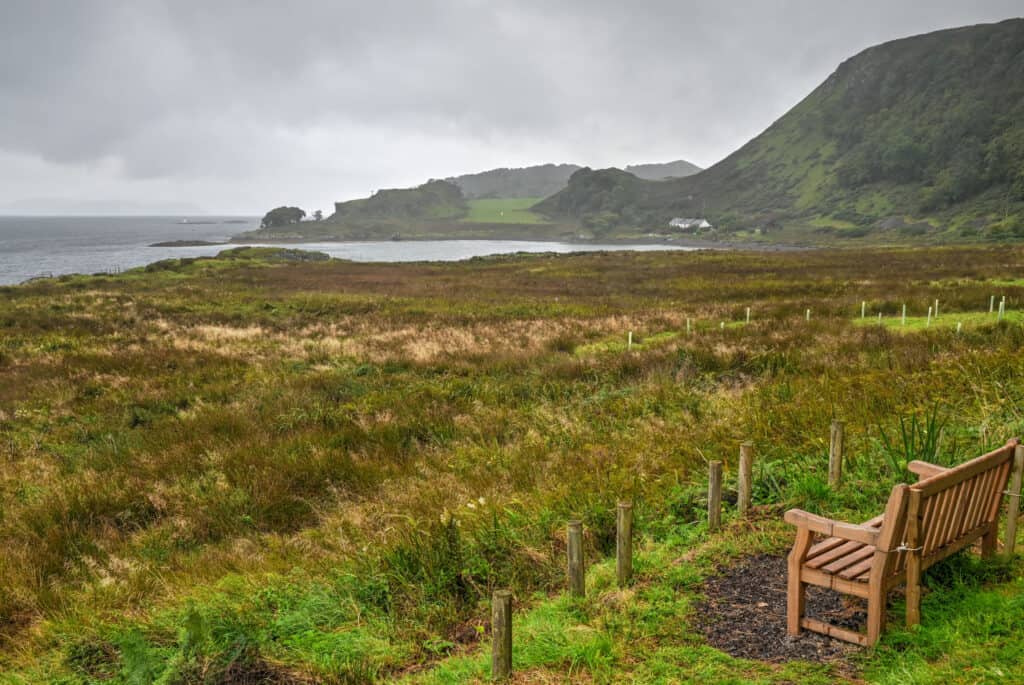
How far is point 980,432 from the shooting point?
23.7ft

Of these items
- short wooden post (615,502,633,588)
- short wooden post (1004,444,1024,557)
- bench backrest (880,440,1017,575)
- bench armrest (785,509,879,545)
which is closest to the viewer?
bench backrest (880,440,1017,575)

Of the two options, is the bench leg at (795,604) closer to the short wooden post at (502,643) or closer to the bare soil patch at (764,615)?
the bare soil patch at (764,615)

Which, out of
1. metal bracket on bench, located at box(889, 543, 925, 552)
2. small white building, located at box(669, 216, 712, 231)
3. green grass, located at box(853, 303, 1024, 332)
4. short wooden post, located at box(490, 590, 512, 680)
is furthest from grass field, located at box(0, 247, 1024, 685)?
small white building, located at box(669, 216, 712, 231)

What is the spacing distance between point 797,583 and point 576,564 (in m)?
1.56

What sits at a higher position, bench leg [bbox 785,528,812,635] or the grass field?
bench leg [bbox 785,528,812,635]

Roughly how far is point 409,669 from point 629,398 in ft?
26.7

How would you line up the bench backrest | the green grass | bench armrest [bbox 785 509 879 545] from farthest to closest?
the green grass → bench armrest [bbox 785 509 879 545] → the bench backrest

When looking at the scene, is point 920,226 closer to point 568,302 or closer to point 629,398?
point 568,302

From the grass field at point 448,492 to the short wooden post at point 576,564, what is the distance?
0.33 feet

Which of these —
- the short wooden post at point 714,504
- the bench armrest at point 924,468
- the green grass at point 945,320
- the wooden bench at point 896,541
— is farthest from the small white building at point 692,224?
the wooden bench at point 896,541

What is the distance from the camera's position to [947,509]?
14.2 ft

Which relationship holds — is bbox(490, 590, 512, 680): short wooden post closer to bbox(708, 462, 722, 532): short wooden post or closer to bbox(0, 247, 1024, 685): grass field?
bbox(0, 247, 1024, 685): grass field

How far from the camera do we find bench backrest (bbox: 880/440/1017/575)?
3.99 m

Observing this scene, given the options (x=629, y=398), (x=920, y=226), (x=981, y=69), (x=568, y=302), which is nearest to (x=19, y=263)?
(x=568, y=302)
